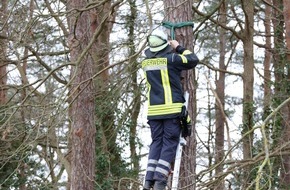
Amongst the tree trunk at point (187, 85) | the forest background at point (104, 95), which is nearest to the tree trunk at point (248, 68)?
the forest background at point (104, 95)

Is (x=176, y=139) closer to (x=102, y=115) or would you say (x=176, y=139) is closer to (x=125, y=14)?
(x=102, y=115)

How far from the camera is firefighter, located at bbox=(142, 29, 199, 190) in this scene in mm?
6230

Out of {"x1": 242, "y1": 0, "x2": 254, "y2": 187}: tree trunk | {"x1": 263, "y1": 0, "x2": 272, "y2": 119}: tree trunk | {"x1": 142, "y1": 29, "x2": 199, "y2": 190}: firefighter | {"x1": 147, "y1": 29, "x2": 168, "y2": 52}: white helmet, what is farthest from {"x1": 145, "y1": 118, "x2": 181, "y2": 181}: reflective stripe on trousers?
{"x1": 263, "y1": 0, "x2": 272, "y2": 119}: tree trunk

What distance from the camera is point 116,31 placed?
51.6 feet

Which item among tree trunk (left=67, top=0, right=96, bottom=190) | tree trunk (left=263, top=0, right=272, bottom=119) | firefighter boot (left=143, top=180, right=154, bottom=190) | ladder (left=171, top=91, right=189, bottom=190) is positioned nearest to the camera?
ladder (left=171, top=91, right=189, bottom=190)

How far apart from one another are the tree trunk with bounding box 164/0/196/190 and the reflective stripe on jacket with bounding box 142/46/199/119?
0.27 metres

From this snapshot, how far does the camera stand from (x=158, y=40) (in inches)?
247

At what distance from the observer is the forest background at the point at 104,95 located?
835cm

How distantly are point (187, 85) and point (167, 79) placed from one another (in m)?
0.33

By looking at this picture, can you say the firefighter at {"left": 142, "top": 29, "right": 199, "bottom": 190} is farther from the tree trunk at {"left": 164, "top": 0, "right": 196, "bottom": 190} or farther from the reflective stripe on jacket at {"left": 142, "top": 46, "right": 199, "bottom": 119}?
the tree trunk at {"left": 164, "top": 0, "right": 196, "bottom": 190}

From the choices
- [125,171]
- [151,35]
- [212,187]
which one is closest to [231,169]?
[212,187]

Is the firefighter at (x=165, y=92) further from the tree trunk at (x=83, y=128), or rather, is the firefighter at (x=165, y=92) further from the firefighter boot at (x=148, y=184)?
the tree trunk at (x=83, y=128)

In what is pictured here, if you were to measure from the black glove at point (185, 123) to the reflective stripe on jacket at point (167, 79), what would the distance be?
0.17 feet

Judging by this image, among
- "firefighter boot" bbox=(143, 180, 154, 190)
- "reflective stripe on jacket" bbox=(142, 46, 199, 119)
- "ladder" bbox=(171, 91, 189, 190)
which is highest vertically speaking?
"reflective stripe on jacket" bbox=(142, 46, 199, 119)
